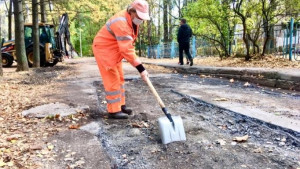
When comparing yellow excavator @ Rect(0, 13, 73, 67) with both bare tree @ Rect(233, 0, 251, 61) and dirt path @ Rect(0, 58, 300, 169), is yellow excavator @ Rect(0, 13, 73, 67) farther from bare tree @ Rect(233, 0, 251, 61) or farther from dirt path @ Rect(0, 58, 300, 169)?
dirt path @ Rect(0, 58, 300, 169)

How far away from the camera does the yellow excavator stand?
15.1 m

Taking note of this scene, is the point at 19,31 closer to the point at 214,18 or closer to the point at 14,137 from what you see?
the point at 214,18

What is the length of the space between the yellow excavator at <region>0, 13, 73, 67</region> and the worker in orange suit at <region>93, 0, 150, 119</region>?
477 inches

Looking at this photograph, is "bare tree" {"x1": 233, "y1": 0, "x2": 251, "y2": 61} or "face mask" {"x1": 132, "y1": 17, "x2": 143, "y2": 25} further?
"bare tree" {"x1": 233, "y1": 0, "x2": 251, "y2": 61}

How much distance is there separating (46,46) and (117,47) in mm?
12242

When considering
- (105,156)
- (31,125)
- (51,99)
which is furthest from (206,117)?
(51,99)

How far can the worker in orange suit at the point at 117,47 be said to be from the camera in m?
3.38

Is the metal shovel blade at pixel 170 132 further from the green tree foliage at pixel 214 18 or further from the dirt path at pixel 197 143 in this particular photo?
the green tree foliage at pixel 214 18

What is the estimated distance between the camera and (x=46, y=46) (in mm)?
14734

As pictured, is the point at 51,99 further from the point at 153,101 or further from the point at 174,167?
the point at 174,167

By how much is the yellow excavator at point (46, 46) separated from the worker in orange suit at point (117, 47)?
12.1 meters

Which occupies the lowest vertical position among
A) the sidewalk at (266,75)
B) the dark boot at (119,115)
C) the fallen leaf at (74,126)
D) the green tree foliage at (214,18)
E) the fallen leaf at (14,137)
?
the fallen leaf at (14,137)

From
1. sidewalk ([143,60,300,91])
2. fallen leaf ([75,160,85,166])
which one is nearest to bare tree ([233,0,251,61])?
sidewalk ([143,60,300,91])

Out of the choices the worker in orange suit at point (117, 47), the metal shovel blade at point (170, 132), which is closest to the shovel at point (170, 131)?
the metal shovel blade at point (170, 132)
